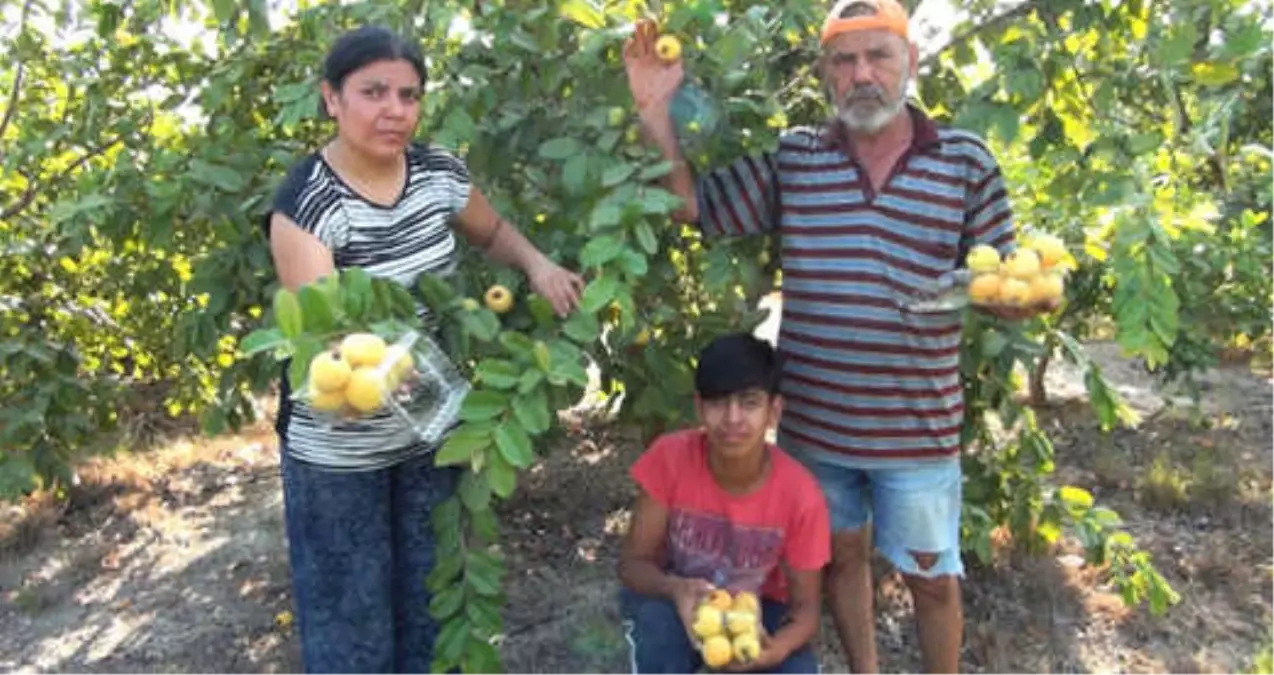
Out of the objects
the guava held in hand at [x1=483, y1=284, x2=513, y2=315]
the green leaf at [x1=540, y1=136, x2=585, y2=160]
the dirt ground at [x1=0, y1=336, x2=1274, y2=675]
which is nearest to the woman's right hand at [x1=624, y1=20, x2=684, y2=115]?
the green leaf at [x1=540, y1=136, x2=585, y2=160]

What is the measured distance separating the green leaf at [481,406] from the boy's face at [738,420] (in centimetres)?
54

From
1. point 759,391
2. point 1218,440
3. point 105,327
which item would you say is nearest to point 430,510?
point 759,391

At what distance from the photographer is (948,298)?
1.89 meters

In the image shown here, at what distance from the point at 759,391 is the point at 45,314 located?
2055 mm

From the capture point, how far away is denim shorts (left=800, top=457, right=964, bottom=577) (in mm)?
2057

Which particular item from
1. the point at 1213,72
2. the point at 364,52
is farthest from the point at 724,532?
the point at 1213,72

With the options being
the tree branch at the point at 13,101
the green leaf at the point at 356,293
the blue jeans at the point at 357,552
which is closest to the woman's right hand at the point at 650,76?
the green leaf at the point at 356,293

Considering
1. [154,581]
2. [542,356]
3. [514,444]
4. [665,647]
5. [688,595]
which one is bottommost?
[154,581]

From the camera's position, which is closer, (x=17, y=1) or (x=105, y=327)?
(x=17, y=1)

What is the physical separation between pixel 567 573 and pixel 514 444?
6.16 feet

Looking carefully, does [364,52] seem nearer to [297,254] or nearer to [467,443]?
[297,254]

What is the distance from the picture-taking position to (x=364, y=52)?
169 cm

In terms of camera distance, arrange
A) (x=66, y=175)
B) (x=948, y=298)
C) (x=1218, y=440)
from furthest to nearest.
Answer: (x=1218, y=440) < (x=66, y=175) < (x=948, y=298)

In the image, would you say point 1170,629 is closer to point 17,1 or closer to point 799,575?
point 799,575
